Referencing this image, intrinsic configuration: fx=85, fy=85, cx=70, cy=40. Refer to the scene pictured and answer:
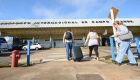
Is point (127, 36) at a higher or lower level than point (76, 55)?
higher

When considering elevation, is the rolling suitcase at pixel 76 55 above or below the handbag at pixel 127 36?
below

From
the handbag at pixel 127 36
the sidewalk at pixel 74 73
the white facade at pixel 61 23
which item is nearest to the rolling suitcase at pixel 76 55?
the sidewalk at pixel 74 73

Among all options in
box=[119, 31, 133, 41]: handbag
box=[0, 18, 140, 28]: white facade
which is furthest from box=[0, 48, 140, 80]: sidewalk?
box=[0, 18, 140, 28]: white facade

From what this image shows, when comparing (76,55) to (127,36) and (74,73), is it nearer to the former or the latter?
(74,73)

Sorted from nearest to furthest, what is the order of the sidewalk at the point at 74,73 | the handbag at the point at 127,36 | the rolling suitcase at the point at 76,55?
the sidewalk at the point at 74,73, the handbag at the point at 127,36, the rolling suitcase at the point at 76,55

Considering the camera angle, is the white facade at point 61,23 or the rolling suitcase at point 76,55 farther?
the white facade at point 61,23

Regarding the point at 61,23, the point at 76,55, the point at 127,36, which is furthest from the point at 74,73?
the point at 61,23

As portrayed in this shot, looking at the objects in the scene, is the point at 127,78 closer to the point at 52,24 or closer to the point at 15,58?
the point at 15,58

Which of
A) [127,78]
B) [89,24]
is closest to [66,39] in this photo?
[127,78]

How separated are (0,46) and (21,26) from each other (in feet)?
49.7

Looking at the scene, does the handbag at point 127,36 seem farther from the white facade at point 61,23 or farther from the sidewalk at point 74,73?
the white facade at point 61,23

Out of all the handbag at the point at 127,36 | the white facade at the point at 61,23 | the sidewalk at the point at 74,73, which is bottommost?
the sidewalk at the point at 74,73

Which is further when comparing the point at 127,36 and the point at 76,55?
the point at 76,55

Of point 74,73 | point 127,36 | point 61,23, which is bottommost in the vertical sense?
point 74,73
